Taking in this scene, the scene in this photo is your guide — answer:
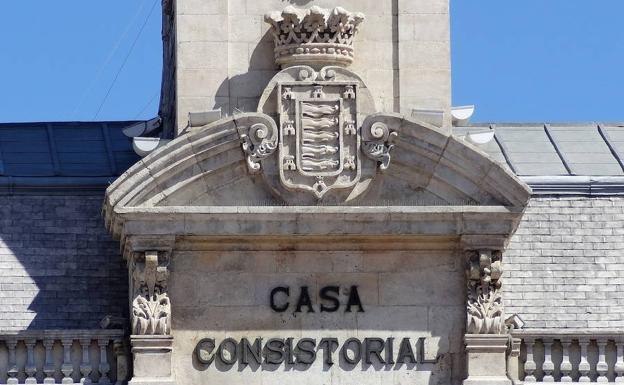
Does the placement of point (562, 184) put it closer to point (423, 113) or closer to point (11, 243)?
point (423, 113)

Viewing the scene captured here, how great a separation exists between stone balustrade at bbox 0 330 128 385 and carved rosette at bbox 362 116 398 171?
557cm

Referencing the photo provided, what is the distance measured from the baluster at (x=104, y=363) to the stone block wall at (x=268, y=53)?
4277 millimetres

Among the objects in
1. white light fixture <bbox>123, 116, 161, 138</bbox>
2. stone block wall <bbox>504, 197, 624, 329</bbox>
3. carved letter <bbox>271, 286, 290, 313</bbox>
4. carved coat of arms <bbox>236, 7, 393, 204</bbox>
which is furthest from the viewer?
white light fixture <bbox>123, 116, 161, 138</bbox>

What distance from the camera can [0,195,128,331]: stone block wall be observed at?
178 feet

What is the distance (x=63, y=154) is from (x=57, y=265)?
449cm

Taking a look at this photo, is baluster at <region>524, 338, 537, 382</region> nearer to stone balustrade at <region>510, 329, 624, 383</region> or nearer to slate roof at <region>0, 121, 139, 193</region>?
stone balustrade at <region>510, 329, 624, 383</region>

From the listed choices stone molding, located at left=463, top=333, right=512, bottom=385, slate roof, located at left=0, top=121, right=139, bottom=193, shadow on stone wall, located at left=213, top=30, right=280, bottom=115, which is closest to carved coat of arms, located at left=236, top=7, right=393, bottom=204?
shadow on stone wall, located at left=213, top=30, right=280, bottom=115

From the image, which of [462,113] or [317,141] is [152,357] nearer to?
[317,141]

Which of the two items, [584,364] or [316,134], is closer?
[316,134]

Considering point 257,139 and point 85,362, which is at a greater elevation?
point 257,139

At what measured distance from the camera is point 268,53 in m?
54.4

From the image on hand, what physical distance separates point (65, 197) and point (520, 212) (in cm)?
941

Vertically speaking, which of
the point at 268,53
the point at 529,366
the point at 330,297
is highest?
the point at 268,53

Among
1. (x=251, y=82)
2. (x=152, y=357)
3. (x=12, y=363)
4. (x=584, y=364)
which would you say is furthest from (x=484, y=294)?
(x=12, y=363)
